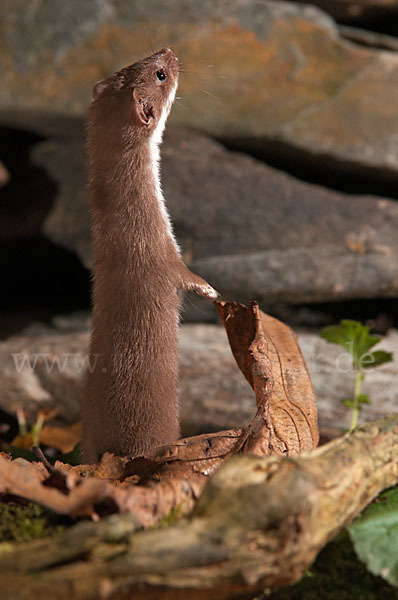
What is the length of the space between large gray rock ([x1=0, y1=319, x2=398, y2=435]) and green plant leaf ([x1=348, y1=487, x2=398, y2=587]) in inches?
66.6

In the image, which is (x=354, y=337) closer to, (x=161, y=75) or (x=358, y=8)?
(x=161, y=75)

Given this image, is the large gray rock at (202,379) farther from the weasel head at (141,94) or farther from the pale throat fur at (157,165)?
the weasel head at (141,94)

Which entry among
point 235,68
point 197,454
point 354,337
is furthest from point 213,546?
point 235,68

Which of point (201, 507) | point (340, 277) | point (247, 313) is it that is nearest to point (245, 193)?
point (340, 277)

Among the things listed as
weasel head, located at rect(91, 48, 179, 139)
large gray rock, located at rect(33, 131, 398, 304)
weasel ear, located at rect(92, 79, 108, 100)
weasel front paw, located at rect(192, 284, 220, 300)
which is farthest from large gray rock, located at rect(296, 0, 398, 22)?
weasel front paw, located at rect(192, 284, 220, 300)

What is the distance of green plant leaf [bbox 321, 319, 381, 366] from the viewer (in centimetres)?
208

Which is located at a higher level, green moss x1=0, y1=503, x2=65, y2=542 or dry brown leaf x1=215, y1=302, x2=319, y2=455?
dry brown leaf x1=215, y1=302, x2=319, y2=455

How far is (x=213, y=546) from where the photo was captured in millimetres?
933

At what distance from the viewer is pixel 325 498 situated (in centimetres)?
109

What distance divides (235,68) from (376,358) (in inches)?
102

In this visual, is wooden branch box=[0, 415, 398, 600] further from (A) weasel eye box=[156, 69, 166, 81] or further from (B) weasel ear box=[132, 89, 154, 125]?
(A) weasel eye box=[156, 69, 166, 81]

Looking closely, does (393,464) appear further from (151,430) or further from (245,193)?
(245,193)

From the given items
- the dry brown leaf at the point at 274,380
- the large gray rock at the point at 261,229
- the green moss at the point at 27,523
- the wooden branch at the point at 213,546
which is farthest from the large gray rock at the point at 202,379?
the wooden branch at the point at 213,546

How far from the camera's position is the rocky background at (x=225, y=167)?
3557 millimetres
